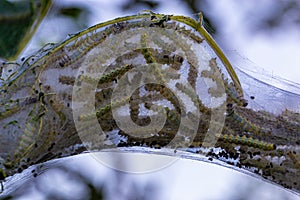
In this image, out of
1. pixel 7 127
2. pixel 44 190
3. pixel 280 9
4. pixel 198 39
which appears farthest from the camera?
pixel 280 9

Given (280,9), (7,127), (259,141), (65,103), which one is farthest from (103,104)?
(280,9)

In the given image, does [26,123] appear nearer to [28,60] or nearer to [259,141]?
[28,60]

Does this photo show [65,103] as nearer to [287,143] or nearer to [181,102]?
[181,102]

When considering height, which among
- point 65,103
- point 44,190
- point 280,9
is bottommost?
point 44,190

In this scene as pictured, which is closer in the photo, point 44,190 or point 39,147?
point 39,147

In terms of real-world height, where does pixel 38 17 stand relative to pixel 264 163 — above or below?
above

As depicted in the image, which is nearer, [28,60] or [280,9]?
[28,60]

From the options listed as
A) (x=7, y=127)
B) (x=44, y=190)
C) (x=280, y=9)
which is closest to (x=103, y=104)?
(x=7, y=127)

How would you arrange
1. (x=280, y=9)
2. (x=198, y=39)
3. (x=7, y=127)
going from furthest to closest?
(x=280, y=9)
(x=198, y=39)
(x=7, y=127)

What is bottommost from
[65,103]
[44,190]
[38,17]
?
[44,190]
